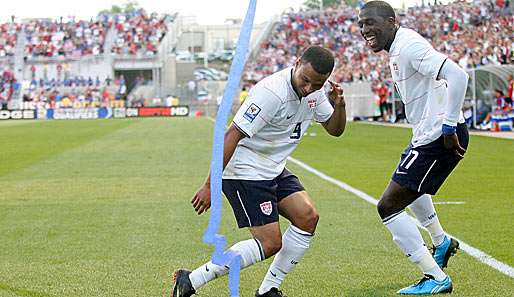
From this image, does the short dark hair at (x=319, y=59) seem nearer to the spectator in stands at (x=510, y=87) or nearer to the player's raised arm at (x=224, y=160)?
the player's raised arm at (x=224, y=160)

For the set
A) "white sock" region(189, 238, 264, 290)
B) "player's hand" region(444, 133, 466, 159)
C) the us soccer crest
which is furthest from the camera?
the us soccer crest

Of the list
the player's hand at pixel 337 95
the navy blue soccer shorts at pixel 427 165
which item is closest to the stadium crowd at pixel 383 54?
the navy blue soccer shorts at pixel 427 165

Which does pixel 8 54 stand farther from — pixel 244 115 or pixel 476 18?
pixel 244 115

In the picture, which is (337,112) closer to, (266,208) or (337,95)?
(337,95)

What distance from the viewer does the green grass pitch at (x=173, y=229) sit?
24.3 feet

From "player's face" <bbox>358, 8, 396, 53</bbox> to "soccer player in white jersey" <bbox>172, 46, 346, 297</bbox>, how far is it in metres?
0.52

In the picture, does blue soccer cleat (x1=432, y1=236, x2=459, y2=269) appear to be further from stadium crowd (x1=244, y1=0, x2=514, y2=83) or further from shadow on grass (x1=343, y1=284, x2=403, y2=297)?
stadium crowd (x1=244, y1=0, x2=514, y2=83)

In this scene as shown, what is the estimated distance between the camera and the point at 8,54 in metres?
75.7

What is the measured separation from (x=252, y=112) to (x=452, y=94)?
1.43m

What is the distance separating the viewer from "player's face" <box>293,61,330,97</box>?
6121 mm

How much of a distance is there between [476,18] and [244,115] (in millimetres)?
49178

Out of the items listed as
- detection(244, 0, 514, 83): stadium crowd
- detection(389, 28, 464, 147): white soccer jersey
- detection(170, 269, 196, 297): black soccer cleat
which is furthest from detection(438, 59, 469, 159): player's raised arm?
detection(244, 0, 514, 83): stadium crowd

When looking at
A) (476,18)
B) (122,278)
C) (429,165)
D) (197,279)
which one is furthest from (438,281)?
(476,18)

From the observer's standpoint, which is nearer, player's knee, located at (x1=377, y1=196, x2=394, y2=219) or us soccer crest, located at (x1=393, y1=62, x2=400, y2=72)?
us soccer crest, located at (x1=393, y1=62, x2=400, y2=72)
